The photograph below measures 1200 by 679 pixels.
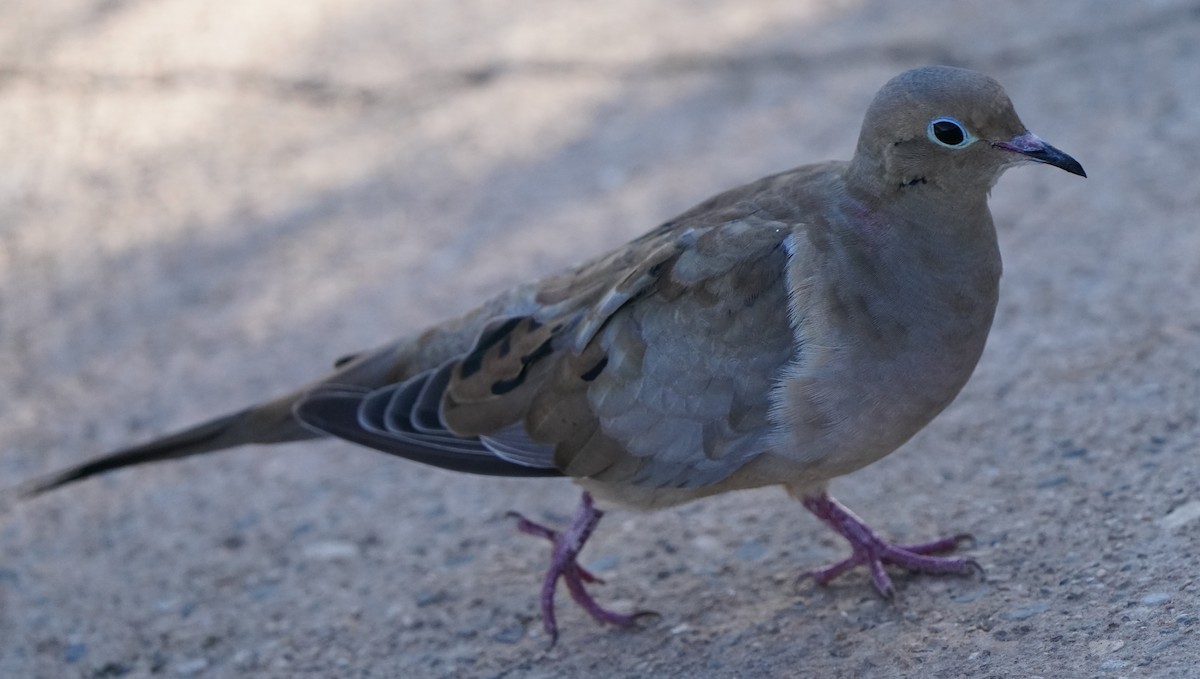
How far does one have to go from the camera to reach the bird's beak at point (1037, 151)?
2797 mm

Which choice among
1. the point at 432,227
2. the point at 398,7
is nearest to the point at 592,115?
the point at 432,227

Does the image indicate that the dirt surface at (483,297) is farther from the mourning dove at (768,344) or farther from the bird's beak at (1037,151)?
the bird's beak at (1037,151)

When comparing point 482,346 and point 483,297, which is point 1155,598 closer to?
point 482,346

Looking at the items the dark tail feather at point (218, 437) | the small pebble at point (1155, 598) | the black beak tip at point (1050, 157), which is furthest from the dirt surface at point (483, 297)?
the black beak tip at point (1050, 157)

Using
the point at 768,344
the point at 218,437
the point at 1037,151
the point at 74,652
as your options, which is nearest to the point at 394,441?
the point at 218,437

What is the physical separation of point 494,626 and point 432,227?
7.86 feet

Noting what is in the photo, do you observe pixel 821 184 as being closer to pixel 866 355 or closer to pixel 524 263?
pixel 866 355

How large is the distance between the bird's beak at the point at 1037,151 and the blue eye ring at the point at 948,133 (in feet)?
0.19

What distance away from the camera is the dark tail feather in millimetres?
3520

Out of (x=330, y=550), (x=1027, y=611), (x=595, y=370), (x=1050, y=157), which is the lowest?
(x=1027, y=611)

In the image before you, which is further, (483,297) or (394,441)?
(483,297)

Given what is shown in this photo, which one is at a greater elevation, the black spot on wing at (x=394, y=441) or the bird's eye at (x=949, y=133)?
the bird's eye at (x=949, y=133)

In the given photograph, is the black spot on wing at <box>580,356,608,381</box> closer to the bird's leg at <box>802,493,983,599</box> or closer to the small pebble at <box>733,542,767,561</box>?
the bird's leg at <box>802,493,983,599</box>

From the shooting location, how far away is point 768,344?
2.95 m
